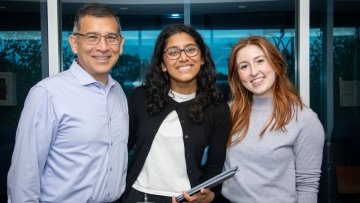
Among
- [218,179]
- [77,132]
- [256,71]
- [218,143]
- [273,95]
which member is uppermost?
[256,71]

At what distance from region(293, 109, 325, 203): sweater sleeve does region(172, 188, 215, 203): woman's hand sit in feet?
1.42

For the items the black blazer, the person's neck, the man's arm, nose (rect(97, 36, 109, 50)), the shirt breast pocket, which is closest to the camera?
the man's arm

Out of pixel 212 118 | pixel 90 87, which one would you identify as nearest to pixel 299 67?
pixel 212 118

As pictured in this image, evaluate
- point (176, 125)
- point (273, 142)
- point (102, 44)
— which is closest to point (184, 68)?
point (176, 125)

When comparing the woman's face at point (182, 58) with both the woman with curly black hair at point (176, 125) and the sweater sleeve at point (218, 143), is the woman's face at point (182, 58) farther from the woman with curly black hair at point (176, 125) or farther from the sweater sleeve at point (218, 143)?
the sweater sleeve at point (218, 143)

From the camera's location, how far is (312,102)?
3615 millimetres

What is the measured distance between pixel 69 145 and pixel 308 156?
3.63 feet

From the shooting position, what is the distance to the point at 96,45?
178cm

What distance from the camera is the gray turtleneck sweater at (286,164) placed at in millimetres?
1915

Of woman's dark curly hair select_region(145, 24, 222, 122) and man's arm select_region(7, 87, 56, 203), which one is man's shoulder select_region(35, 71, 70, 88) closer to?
man's arm select_region(7, 87, 56, 203)

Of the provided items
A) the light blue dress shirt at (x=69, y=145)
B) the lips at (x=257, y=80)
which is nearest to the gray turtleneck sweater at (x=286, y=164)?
the lips at (x=257, y=80)

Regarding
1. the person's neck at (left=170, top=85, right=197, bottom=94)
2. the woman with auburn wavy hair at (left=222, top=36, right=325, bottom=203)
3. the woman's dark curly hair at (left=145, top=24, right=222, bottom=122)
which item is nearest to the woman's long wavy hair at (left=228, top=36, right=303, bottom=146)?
the woman with auburn wavy hair at (left=222, top=36, right=325, bottom=203)

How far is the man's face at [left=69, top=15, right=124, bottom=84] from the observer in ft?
5.85

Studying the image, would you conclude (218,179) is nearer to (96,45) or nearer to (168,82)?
(168,82)
